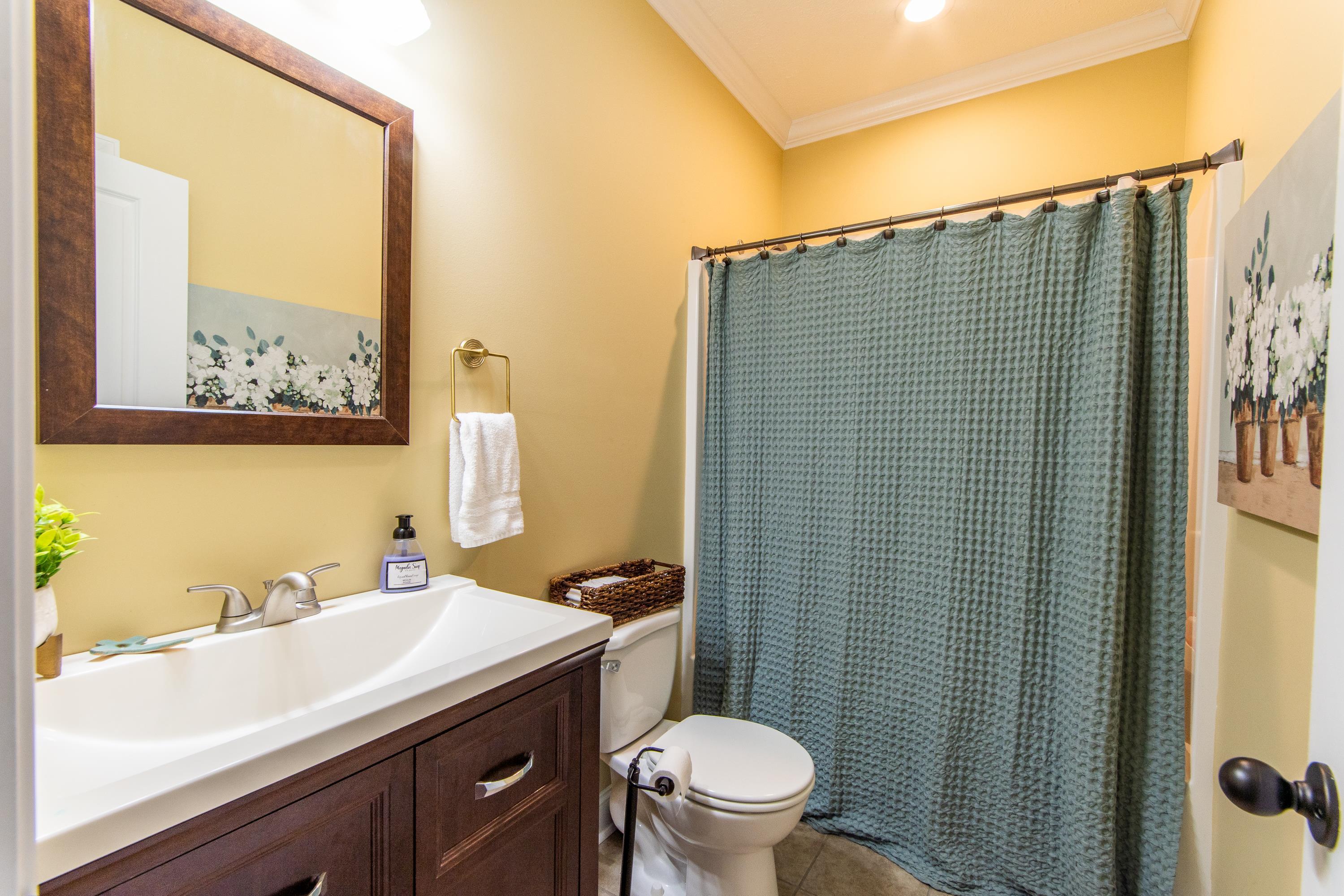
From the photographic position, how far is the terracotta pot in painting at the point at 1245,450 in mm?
1052

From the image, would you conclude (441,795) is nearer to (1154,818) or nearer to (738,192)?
(1154,818)

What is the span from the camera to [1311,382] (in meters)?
0.78

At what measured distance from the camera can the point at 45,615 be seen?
715 millimetres

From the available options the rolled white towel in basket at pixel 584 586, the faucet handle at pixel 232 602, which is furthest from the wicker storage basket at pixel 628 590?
the faucet handle at pixel 232 602

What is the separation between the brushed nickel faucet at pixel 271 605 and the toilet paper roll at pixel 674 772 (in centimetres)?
69

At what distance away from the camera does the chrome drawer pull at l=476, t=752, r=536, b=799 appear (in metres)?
0.85

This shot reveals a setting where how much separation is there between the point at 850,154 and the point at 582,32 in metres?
1.45

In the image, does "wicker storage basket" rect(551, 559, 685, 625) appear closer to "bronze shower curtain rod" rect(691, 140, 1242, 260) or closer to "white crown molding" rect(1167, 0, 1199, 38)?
"bronze shower curtain rod" rect(691, 140, 1242, 260)

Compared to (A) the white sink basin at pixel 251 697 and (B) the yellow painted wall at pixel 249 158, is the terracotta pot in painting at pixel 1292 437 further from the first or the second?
(B) the yellow painted wall at pixel 249 158

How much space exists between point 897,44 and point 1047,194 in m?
1.09

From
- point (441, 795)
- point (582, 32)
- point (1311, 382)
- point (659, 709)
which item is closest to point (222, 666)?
point (441, 795)

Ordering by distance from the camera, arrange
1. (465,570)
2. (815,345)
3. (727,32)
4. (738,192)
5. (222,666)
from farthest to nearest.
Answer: (738,192)
(727,32)
(815,345)
(465,570)
(222,666)

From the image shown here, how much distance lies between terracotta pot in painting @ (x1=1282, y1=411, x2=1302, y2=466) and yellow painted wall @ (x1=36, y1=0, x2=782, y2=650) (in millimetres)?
1451

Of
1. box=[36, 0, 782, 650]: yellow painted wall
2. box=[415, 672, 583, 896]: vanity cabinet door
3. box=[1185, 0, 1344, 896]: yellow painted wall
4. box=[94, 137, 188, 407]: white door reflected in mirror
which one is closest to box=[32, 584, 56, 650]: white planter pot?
box=[36, 0, 782, 650]: yellow painted wall
